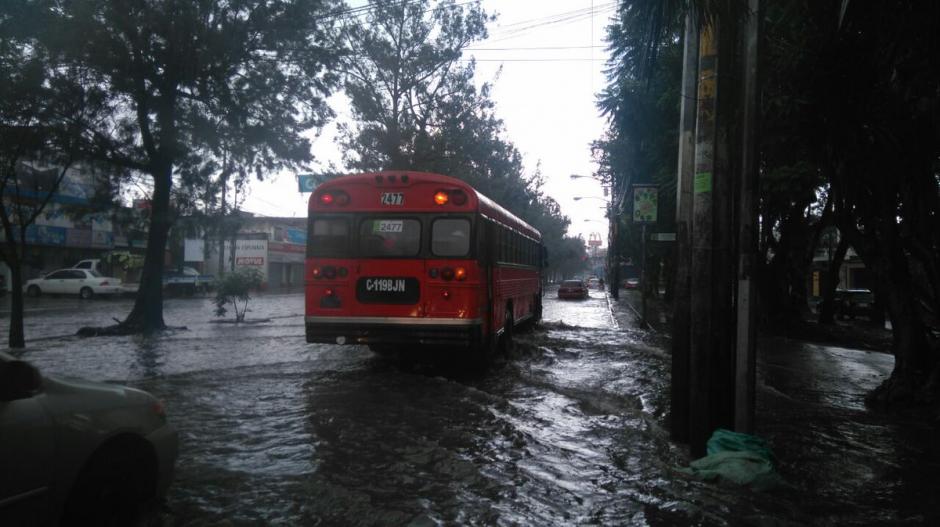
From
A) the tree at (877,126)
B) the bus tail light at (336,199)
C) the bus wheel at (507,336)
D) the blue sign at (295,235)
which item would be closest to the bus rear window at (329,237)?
the bus tail light at (336,199)

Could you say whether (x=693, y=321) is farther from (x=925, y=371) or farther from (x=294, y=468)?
(x=925, y=371)

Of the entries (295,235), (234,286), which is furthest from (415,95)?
(295,235)

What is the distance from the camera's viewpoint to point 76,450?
137 inches

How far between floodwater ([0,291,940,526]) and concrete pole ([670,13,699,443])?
1.47 ft

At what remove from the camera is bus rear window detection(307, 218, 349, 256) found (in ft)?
33.3

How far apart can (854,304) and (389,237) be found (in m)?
26.8

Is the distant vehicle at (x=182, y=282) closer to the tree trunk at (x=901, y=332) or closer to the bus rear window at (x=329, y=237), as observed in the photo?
the bus rear window at (x=329, y=237)

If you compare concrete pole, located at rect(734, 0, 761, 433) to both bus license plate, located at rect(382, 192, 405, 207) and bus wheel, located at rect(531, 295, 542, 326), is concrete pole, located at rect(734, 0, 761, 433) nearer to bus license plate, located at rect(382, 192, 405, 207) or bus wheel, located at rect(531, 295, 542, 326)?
bus license plate, located at rect(382, 192, 405, 207)

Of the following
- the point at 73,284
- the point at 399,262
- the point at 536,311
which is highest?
the point at 399,262

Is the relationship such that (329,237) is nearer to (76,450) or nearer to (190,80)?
(76,450)

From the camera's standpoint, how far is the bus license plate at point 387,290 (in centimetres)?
986

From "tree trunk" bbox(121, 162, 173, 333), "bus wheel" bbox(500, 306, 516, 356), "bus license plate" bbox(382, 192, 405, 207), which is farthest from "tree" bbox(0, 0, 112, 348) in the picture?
"bus wheel" bbox(500, 306, 516, 356)

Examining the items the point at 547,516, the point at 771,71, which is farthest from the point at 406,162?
the point at 547,516

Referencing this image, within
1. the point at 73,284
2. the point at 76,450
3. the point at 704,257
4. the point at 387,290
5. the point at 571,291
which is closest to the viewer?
the point at 76,450
